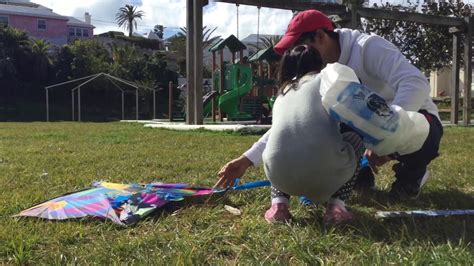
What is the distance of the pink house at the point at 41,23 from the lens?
129 feet

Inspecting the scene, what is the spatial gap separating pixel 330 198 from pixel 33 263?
3.68ft

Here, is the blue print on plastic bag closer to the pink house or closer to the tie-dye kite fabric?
the tie-dye kite fabric

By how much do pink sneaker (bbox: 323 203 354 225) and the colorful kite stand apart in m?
0.68

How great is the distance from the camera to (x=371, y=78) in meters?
2.47

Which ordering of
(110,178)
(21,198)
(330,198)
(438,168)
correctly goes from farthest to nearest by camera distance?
(438,168) → (110,178) → (21,198) → (330,198)

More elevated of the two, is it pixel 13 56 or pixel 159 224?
pixel 13 56

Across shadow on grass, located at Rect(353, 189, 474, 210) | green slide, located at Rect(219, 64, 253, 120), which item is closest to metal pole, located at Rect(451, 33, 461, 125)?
green slide, located at Rect(219, 64, 253, 120)

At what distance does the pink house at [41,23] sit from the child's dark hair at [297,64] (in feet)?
134

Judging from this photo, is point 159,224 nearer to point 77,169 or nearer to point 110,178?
point 110,178

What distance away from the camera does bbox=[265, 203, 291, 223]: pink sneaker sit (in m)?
2.09

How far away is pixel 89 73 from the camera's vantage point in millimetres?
30109

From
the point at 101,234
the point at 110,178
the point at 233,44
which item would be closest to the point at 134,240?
the point at 101,234

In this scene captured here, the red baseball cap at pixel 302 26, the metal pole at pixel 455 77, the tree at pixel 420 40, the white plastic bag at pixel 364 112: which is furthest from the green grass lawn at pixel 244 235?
the tree at pixel 420 40

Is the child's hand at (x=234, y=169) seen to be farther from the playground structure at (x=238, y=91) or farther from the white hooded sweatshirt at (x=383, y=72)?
the playground structure at (x=238, y=91)
